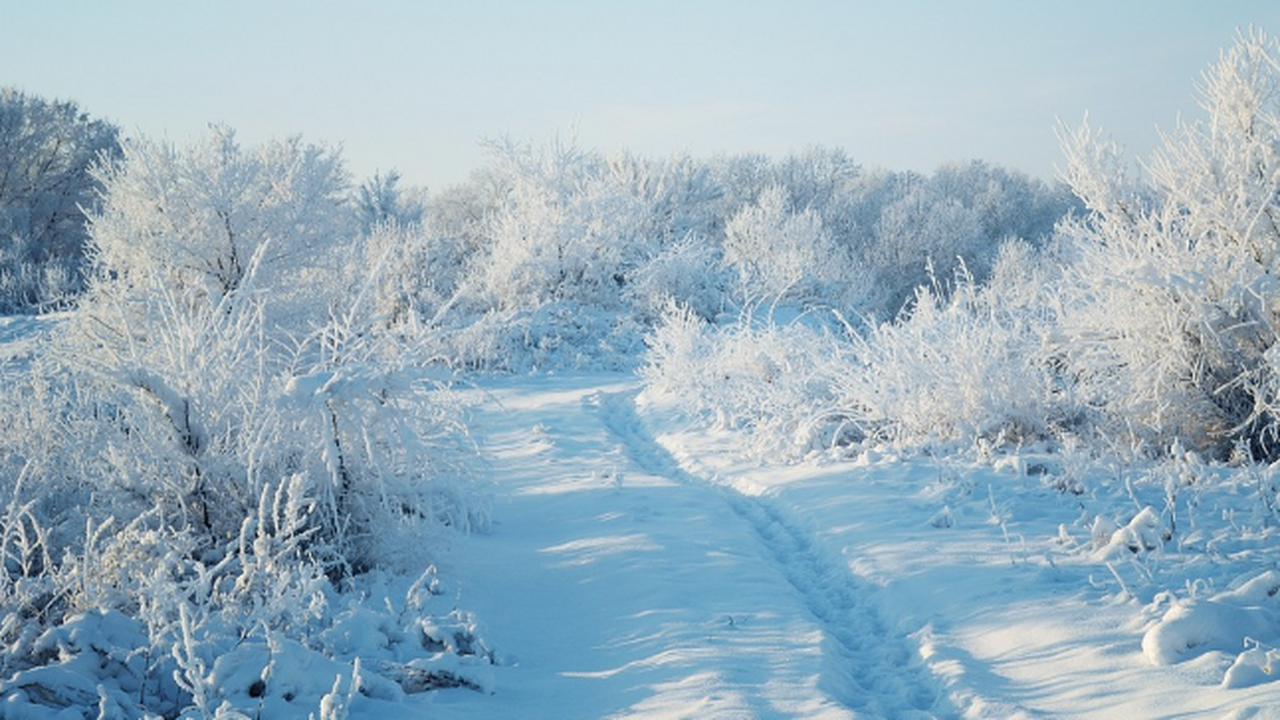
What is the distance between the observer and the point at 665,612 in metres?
5.45

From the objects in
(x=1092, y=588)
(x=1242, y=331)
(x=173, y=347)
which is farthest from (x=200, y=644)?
(x=1242, y=331)

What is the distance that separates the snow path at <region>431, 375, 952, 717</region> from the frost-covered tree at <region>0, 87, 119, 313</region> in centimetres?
2529

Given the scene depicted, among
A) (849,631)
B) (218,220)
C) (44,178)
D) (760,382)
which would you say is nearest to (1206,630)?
(849,631)

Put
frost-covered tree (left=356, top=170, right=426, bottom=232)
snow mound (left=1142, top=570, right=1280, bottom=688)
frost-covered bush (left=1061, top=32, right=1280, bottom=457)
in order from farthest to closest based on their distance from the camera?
frost-covered tree (left=356, top=170, right=426, bottom=232), frost-covered bush (left=1061, top=32, right=1280, bottom=457), snow mound (left=1142, top=570, right=1280, bottom=688)

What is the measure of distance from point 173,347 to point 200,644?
239cm

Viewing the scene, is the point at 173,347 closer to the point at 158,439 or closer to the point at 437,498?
the point at 158,439

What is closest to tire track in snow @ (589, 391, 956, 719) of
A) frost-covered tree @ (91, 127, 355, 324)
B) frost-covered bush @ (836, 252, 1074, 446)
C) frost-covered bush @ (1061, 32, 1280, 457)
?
frost-covered bush @ (836, 252, 1074, 446)

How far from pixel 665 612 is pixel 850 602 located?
123cm

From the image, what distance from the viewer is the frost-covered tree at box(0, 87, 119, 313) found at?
2850 centimetres

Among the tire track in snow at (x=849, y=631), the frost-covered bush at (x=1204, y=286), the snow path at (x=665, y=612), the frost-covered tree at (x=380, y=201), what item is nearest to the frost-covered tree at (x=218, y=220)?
the snow path at (x=665, y=612)

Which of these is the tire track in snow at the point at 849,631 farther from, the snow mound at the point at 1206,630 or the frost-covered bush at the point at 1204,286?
the frost-covered bush at the point at 1204,286

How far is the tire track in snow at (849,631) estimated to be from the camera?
14.5ft

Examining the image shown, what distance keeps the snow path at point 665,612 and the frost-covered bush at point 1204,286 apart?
3.35 m

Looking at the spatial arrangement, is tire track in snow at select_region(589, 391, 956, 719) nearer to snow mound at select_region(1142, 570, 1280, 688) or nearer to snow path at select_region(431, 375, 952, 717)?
snow path at select_region(431, 375, 952, 717)
